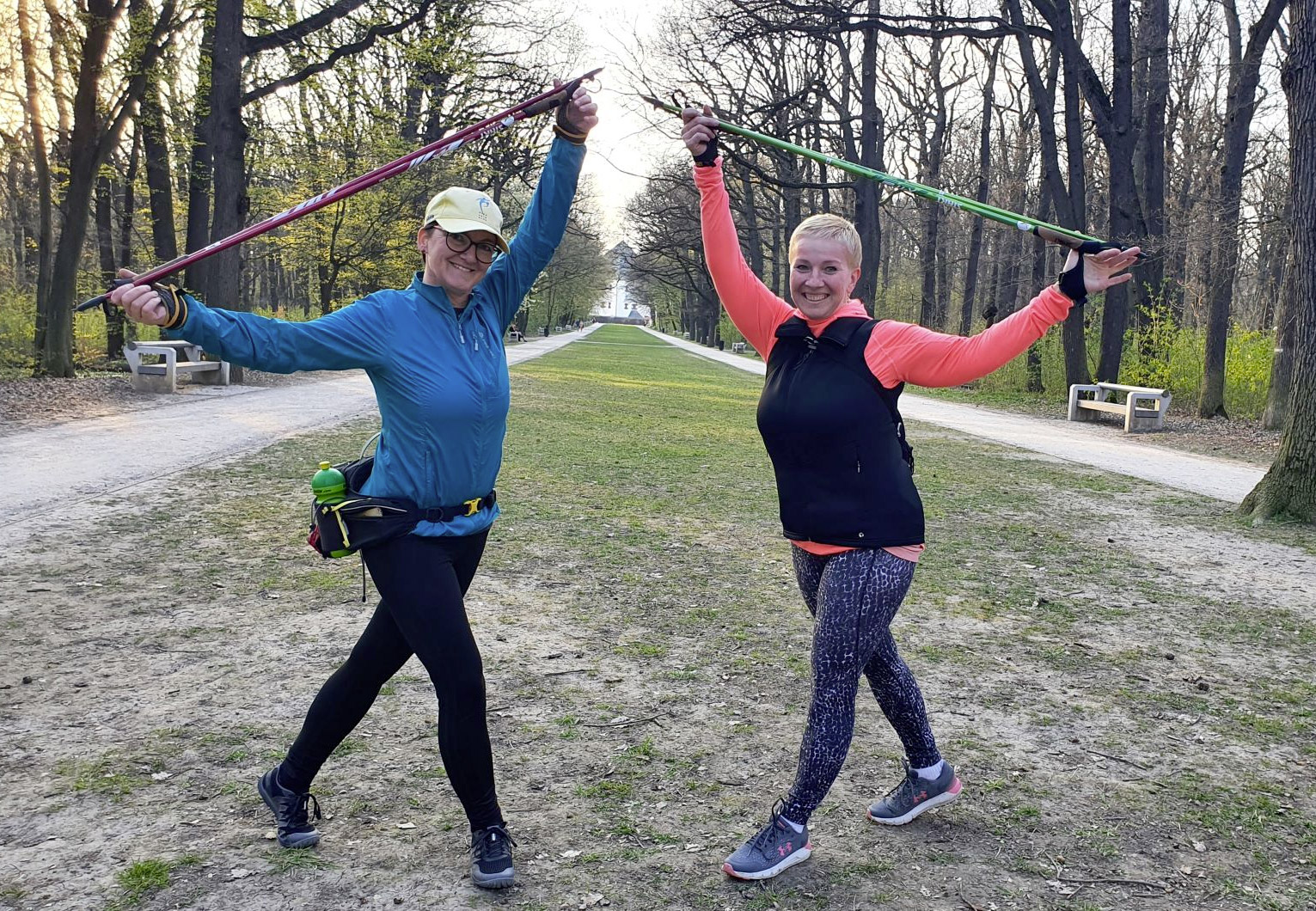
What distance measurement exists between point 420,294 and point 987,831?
2573 mm

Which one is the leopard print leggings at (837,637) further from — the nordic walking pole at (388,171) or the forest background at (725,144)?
the forest background at (725,144)

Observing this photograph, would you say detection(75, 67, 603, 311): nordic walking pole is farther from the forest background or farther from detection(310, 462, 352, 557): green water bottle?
the forest background

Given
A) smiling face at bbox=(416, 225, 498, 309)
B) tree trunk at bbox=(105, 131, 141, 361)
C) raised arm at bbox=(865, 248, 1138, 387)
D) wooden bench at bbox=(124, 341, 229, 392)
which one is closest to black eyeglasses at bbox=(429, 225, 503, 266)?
smiling face at bbox=(416, 225, 498, 309)

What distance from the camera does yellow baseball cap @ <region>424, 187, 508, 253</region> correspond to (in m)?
3.08

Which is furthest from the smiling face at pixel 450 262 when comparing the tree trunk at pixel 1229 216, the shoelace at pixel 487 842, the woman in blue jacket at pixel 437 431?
the tree trunk at pixel 1229 216

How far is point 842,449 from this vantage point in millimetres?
3068

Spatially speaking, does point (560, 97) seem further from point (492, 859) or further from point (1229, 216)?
point (1229, 216)

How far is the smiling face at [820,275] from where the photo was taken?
3139 millimetres

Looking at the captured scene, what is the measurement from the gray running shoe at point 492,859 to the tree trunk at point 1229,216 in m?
18.6

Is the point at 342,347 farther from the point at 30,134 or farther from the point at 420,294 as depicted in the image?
the point at 30,134

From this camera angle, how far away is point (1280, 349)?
1662 cm

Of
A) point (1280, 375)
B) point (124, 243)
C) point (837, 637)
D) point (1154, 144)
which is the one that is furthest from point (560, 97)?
point (124, 243)

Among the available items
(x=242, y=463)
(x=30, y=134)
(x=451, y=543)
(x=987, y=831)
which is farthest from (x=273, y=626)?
(x=30, y=134)

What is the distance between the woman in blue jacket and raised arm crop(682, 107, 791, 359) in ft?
2.40
